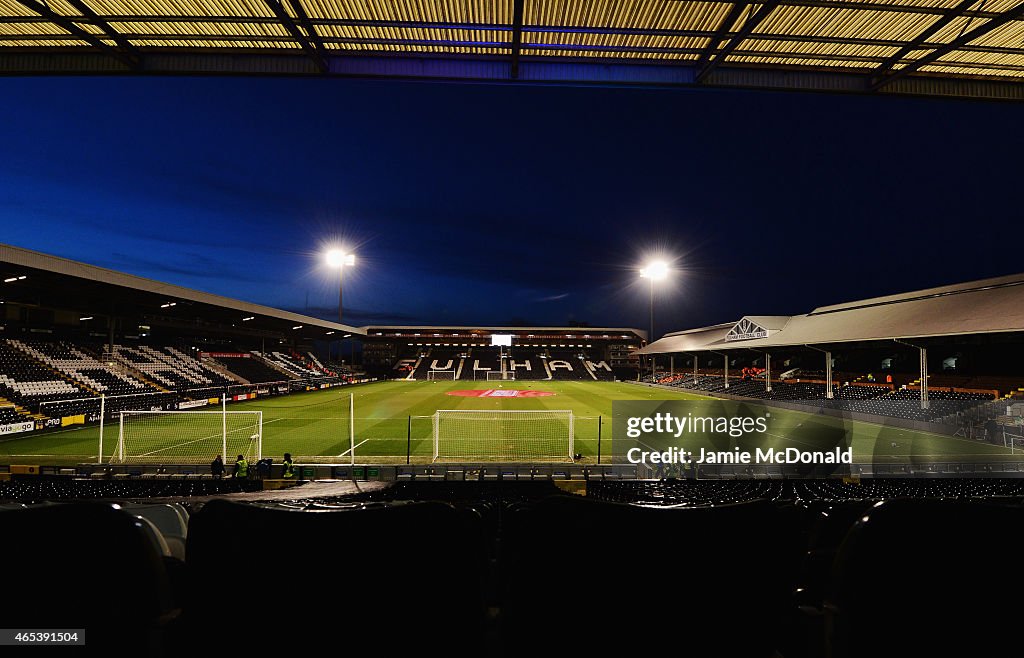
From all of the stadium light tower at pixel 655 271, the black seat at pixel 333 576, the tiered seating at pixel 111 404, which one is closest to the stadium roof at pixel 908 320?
the stadium light tower at pixel 655 271

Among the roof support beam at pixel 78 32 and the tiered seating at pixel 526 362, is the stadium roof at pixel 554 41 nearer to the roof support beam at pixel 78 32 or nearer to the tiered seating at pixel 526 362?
the roof support beam at pixel 78 32

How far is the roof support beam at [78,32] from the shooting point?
4285 millimetres

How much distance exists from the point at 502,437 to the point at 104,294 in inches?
915

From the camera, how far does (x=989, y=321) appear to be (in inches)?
658

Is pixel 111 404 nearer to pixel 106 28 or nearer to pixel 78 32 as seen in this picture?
pixel 78 32

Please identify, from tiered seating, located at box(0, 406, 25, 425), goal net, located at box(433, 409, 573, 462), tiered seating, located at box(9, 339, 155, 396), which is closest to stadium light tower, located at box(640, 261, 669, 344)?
goal net, located at box(433, 409, 573, 462)

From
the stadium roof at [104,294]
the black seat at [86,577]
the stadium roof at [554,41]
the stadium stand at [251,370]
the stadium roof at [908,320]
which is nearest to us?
the black seat at [86,577]

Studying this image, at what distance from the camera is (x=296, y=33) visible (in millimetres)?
4652

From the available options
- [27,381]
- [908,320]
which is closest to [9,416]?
[27,381]

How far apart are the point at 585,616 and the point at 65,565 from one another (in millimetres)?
1418

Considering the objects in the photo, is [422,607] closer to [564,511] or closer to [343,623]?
[343,623]

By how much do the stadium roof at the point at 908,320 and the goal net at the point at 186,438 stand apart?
24.6 meters

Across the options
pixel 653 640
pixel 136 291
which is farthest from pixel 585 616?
pixel 136 291

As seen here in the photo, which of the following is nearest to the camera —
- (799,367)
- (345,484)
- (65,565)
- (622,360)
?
(65,565)
